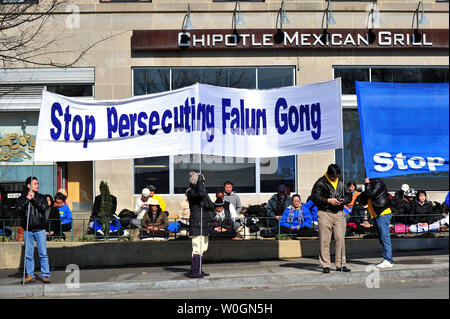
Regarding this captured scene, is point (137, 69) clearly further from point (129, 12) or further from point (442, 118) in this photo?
point (442, 118)

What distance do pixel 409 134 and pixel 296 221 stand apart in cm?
392

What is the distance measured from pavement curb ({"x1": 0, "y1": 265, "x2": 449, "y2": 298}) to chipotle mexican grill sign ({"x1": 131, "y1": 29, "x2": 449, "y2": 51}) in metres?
8.76

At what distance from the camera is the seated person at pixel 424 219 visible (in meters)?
14.4

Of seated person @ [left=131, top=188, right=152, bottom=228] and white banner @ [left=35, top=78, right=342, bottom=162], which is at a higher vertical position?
white banner @ [left=35, top=78, right=342, bottom=162]

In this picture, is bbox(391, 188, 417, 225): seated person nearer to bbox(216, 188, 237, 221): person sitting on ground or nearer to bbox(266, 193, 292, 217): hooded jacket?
bbox(266, 193, 292, 217): hooded jacket

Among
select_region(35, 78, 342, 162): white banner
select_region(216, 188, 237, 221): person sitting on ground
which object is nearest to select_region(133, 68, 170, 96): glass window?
select_region(216, 188, 237, 221): person sitting on ground

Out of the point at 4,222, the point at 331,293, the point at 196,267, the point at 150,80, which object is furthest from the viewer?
the point at 150,80

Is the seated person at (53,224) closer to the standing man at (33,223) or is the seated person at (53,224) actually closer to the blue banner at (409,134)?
the standing man at (33,223)

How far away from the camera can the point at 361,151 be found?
18578 millimetres

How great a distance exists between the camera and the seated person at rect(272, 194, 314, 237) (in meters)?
14.1

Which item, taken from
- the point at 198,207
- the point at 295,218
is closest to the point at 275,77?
the point at 295,218

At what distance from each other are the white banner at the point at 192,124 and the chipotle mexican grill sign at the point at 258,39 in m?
6.55

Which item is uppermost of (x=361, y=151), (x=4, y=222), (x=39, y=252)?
(x=361, y=151)

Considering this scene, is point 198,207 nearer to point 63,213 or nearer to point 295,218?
point 295,218
